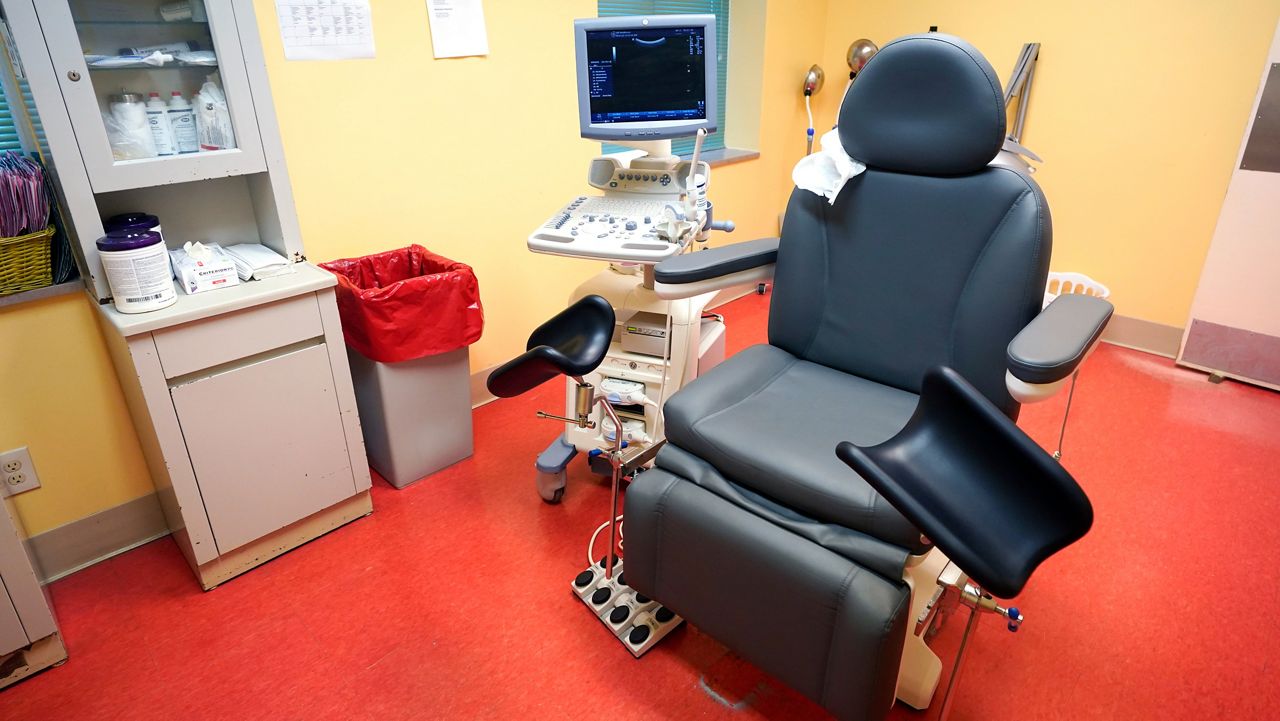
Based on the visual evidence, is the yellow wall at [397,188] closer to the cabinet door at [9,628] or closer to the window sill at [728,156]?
the cabinet door at [9,628]

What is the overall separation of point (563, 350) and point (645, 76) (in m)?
0.85

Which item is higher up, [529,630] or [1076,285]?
[1076,285]

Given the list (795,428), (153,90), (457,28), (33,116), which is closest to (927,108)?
(795,428)

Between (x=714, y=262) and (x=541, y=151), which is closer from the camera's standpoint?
(x=714, y=262)

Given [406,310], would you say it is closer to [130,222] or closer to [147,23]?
[130,222]

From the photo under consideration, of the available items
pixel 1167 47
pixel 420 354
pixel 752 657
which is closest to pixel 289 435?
pixel 420 354

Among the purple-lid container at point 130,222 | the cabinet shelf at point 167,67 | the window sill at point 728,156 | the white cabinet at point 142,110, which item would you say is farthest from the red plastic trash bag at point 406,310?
the window sill at point 728,156

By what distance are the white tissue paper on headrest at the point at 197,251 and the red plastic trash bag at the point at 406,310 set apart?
12.5 inches

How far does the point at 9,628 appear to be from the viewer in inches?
56.9

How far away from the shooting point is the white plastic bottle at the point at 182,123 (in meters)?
1.69

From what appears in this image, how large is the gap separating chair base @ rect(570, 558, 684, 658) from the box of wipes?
1.13 meters

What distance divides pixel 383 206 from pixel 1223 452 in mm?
2901

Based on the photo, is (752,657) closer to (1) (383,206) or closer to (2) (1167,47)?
(1) (383,206)

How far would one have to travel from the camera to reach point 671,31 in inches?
72.7
